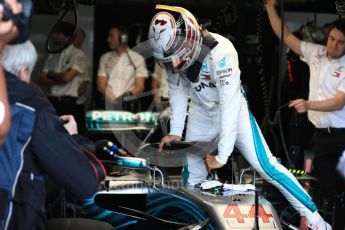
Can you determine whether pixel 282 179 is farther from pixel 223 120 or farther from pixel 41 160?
pixel 41 160

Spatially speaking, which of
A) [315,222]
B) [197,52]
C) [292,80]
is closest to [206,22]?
[197,52]

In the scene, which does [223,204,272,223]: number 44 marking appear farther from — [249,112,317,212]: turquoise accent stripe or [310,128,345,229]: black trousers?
[310,128,345,229]: black trousers

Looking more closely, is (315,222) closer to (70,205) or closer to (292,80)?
(70,205)

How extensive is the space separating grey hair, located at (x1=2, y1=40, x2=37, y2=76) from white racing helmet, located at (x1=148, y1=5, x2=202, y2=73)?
1.39m

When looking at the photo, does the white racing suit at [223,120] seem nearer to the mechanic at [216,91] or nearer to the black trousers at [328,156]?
the mechanic at [216,91]

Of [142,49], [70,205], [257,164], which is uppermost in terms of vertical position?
[142,49]

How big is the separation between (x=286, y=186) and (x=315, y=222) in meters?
0.29

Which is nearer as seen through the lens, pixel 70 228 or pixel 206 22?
pixel 70 228

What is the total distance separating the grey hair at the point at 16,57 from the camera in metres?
2.50

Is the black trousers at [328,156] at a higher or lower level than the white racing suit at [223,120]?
lower

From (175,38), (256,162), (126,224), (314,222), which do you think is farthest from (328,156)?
(175,38)

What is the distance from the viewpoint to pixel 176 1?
5.93 m

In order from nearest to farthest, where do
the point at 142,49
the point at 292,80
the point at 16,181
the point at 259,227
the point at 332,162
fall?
the point at 16,181 < the point at 259,227 < the point at 332,162 < the point at 292,80 < the point at 142,49

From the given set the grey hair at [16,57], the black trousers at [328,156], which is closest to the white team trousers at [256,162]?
the black trousers at [328,156]
